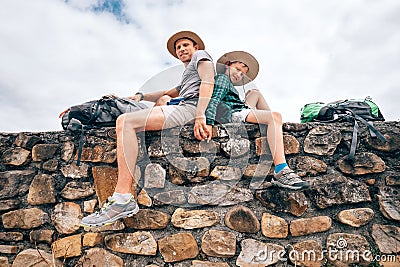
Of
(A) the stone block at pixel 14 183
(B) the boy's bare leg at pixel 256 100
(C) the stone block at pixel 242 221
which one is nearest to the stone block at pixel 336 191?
(C) the stone block at pixel 242 221

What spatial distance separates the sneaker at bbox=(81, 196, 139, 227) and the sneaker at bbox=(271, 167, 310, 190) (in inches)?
35.0

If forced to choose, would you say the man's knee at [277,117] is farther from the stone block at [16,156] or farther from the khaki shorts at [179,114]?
the stone block at [16,156]

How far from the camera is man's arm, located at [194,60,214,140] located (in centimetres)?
187

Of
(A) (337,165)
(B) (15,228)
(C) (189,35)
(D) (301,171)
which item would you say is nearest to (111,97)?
(C) (189,35)

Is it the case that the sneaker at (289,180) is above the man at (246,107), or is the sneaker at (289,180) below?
below

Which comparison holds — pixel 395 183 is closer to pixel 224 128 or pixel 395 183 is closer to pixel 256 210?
pixel 256 210

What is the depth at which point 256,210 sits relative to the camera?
6.05 ft

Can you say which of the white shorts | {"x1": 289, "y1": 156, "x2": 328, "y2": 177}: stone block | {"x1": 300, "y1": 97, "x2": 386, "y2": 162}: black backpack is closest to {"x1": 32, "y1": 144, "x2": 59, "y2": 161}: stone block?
the white shorts

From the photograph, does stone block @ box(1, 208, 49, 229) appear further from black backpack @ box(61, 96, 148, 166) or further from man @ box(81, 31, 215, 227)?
black backpack @ box(61, 96, 148, 166)

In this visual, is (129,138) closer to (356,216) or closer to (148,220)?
(148,220)

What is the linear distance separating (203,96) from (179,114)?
0.63ft

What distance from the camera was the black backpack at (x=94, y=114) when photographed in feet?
6.61

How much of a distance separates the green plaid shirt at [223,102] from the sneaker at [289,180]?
0.49 m

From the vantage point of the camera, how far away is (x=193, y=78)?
2107mm
